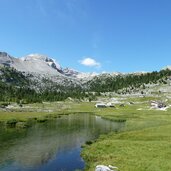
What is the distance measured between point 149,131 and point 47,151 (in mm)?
31171

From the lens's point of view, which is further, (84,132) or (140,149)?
(84,132)

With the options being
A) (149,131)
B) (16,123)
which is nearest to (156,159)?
(149,131)

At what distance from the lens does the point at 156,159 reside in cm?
4897

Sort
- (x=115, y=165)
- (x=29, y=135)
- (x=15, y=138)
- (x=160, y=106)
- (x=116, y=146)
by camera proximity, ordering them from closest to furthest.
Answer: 1. (x=115, y=165)
2. (x=116, y=146)
3. (x=15, y=138)
4. (x=29, y=135)
5. (x=160, y=106)

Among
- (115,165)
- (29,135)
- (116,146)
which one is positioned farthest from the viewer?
(29,135)

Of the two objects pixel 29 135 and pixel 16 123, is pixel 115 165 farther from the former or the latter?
pixel 16 123

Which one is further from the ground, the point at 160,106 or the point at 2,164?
the point at 160,106

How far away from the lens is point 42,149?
68062 millimetres

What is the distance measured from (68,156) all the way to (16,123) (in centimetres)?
5268

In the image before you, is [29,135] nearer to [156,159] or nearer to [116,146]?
[116,146]

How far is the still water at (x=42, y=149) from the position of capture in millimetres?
55156

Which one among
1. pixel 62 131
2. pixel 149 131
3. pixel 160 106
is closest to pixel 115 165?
pixel 149 131

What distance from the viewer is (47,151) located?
219 feet

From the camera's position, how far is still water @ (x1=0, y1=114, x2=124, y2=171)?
181 ft
